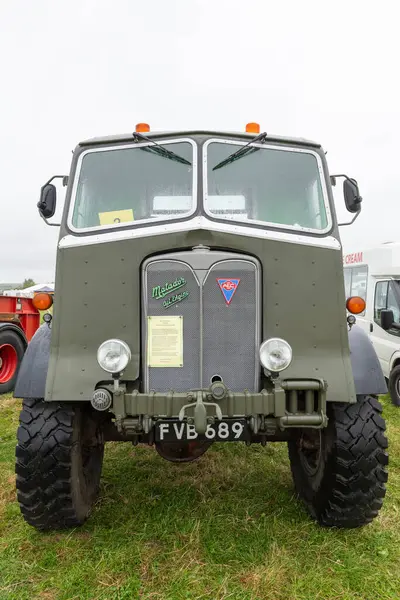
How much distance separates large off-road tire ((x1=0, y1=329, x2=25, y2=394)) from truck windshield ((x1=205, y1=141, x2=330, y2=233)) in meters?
5.96

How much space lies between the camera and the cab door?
8.09 meters

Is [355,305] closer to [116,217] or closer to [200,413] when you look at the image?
[200,413]

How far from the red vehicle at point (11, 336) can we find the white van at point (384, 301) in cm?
609

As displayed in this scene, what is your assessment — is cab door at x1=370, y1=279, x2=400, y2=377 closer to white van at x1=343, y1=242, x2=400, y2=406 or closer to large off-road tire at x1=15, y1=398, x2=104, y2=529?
white van at x1=343, y1=242, x2=400, y2=406

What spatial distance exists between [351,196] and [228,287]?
1.43 metres

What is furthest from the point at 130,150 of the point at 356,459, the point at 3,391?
the point at 3,391

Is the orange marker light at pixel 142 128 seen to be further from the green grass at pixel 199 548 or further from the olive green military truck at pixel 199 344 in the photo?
the green grass at pixel 199 548

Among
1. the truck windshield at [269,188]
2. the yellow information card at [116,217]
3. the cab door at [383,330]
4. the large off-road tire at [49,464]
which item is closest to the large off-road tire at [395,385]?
the cab door at [383,330]

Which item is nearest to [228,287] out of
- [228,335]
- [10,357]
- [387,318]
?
[228,335]

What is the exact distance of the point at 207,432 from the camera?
9.21ft

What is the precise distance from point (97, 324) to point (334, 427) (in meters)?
1.70

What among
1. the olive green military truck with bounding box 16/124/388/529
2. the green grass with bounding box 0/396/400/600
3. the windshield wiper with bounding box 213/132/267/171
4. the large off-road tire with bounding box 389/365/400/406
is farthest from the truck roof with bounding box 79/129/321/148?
the large off-road tire with bounding box 389/365/400/406

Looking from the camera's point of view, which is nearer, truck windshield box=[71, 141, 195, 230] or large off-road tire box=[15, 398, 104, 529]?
large off-road tire box=[15, 398, 104, 529]

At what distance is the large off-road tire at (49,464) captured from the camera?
2986mm
